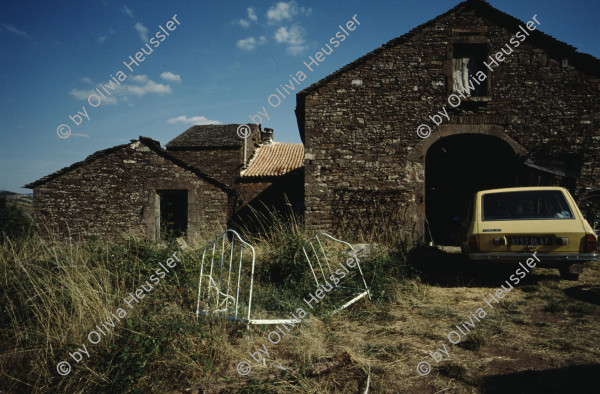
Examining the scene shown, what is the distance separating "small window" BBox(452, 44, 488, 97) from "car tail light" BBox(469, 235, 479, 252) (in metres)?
5.30

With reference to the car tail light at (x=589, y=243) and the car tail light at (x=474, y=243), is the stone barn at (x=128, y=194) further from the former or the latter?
the car tail light at (x=589, y=243)

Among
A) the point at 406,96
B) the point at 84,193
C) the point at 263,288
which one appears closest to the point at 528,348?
the point at 263,288

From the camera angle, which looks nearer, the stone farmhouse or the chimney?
the stone farmhouse

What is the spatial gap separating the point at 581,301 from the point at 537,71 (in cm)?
665

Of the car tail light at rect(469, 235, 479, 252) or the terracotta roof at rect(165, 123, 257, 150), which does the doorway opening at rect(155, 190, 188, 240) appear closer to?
the terracotta roof at rect(165, 123, 257, 150)

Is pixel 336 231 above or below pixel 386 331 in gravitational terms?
above

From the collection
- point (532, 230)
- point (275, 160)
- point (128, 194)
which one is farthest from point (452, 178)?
point (128, 194)

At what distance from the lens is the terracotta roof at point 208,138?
17.2 metres

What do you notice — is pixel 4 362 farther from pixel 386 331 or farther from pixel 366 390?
pixel 386 331

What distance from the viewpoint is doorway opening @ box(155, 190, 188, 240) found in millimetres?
11461

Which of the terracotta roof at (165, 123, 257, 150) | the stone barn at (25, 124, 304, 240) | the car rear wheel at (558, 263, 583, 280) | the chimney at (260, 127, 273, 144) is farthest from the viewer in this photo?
the chimney at (260, 127, 273, 144)

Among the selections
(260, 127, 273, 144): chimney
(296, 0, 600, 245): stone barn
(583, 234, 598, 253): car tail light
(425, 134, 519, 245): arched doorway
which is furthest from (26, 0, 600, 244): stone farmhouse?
(260, 127, 273, 144): chimney

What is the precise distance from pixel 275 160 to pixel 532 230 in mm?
14527

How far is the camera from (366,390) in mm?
2205
